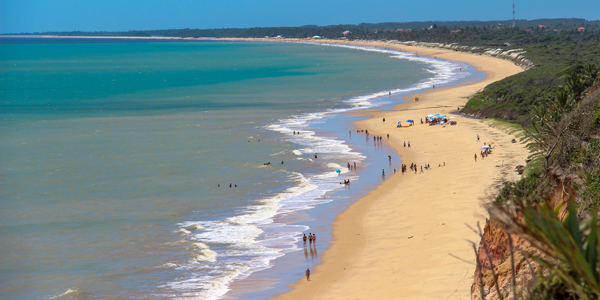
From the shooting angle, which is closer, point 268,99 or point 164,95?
point 268,99

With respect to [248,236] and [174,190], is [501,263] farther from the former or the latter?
[174,190]

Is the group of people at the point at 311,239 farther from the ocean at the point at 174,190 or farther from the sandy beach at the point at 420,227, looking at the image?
the sandy beach at the point at 420,227

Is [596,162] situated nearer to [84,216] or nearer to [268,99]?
[84,216]

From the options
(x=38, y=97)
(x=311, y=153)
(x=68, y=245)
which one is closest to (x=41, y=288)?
(x=68, y=245)

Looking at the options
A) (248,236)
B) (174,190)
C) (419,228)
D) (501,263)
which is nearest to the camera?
(501,263)

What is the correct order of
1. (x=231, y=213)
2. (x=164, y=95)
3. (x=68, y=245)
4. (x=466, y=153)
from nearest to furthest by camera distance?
1. (x=68, y=245)
2. (x=231, y=213)
3. (x=466, y=153)
4. (x=164, y=95)

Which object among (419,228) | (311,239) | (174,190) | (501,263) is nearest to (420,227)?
(419,228)

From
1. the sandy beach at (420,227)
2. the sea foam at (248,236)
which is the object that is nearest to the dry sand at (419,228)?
A: the sandy beach at (420,227)

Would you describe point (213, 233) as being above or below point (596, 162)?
below

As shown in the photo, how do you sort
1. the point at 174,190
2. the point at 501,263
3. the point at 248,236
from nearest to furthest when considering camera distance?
the point at 501,263 → the point at 248,236 → the point at 174,190
